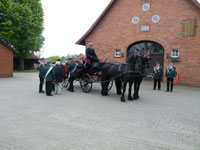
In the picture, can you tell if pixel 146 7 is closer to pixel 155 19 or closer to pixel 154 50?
pixel 155 19

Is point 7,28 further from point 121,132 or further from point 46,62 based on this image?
point 121,132

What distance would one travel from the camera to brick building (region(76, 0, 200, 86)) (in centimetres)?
1267

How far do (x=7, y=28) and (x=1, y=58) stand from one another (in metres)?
7.86

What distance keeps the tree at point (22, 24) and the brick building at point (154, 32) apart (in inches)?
494

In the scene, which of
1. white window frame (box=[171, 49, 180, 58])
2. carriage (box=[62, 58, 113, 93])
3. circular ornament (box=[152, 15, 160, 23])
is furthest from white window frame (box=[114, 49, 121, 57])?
carriage (box=[62, 58, 113, 93])

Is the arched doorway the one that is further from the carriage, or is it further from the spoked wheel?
the spoked wheel

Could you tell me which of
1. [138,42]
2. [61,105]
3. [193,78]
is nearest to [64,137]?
[61,105]

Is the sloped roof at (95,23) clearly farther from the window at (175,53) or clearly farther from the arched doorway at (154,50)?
→ the window at (175,53)

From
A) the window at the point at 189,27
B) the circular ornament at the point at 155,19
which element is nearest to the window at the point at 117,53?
the circular ornament at the point at 155,19

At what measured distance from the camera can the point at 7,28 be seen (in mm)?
22906

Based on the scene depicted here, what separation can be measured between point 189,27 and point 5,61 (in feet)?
58.6

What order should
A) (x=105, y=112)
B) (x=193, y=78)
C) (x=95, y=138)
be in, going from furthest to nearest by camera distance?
(x=193, y=78) < (x=105, y=112) < (x=95, y=138)

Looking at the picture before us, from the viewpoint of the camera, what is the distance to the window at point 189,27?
41.2ft

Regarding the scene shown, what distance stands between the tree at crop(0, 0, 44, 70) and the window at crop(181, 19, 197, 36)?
2155 cm
